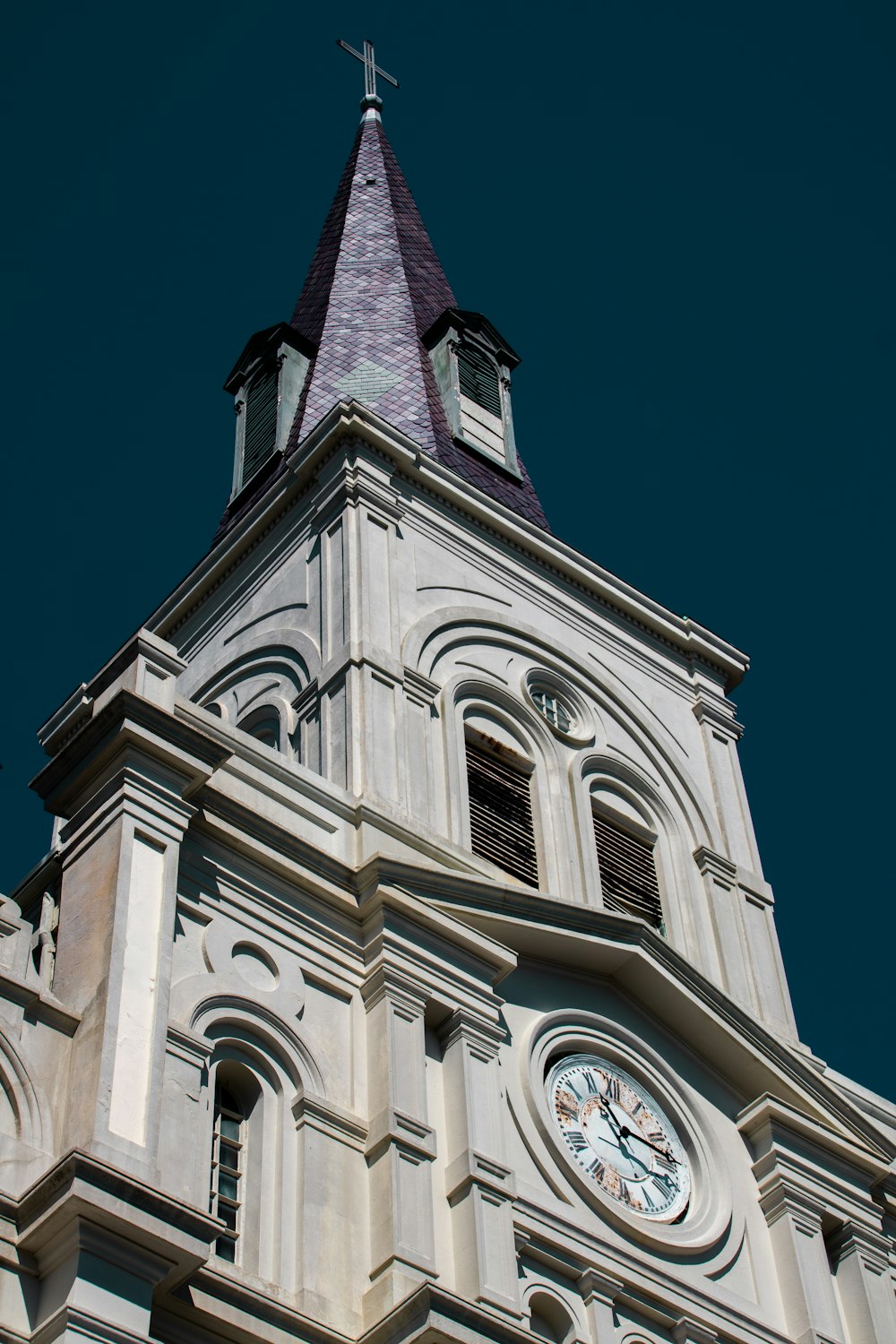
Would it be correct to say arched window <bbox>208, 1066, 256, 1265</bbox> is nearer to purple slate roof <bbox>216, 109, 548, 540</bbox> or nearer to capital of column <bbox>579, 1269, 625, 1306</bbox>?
capital of column <bbox>579, 1269, 625, 1306</bbox>

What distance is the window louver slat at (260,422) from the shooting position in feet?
134

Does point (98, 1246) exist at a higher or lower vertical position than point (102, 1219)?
lower

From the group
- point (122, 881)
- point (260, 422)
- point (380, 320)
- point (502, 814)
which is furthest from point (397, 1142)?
point (380, 320)

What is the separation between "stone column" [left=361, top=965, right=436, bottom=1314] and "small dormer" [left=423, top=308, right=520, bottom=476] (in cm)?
1608

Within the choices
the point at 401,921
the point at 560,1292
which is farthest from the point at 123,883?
the point at 560,1292

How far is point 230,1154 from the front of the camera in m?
23.1

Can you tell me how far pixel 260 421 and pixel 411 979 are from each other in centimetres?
1774

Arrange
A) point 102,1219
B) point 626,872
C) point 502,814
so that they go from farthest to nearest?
point 626,872, point 502,814, point 102,1219

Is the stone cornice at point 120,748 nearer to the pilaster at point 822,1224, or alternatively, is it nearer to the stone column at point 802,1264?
the pilaster at point 822,1224

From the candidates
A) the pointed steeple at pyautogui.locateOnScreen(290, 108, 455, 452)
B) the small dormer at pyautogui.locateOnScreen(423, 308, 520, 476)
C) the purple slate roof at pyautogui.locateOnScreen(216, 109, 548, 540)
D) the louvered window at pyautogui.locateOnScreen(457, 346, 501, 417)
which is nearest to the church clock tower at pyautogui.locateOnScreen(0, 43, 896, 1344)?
the purple slate roof at pyautogui.locateOnScreen(216, 109, 548, 540)

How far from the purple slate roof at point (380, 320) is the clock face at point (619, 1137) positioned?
11479mm

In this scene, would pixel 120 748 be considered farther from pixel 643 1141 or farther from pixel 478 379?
pixel 478 379

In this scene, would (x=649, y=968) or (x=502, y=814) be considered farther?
(x=502, y=814)

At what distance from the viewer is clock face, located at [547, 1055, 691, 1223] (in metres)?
26.4
